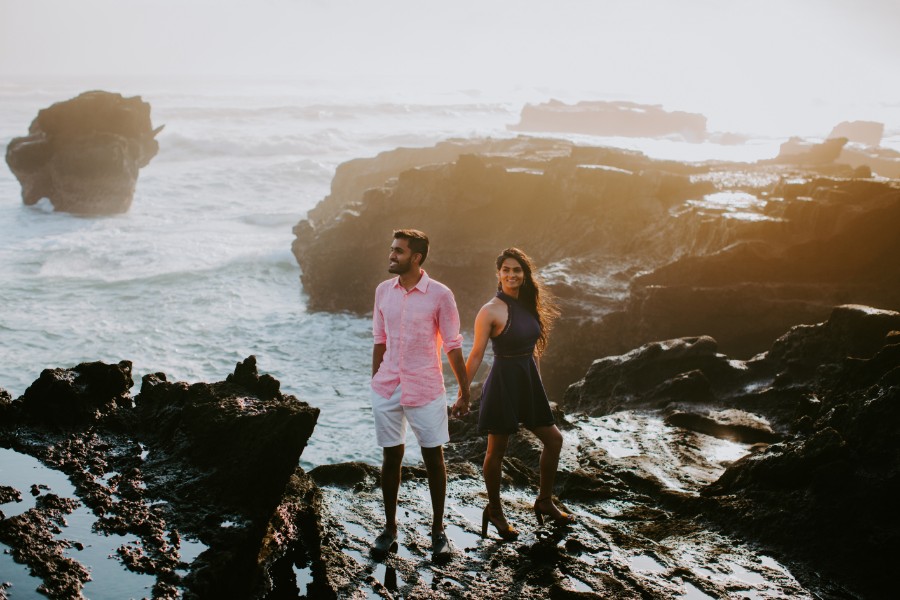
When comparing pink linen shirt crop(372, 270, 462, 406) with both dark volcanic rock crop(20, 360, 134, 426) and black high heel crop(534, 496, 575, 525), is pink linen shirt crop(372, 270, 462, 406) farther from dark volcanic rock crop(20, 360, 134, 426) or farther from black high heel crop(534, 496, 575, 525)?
dark volcanic rock crop(20, 360, 134, 426)

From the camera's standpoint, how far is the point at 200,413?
4582 millimetres

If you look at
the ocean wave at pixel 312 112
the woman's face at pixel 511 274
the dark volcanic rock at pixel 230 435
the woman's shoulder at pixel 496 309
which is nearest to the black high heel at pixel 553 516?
the woman's shoulder at pixel 496 309

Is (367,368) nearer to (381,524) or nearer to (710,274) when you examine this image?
(710,274)

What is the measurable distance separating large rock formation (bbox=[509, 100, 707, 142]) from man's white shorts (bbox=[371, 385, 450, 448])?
290 ft

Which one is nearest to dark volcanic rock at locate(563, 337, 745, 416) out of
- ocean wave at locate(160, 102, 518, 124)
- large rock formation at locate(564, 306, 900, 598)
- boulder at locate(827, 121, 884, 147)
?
large rock formation at locate(564, 306, 900, 598)

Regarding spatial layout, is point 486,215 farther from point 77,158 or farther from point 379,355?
point 77,158

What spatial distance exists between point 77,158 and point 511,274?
3700cm

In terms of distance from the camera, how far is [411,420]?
14.1 feet

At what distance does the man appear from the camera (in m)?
4.23

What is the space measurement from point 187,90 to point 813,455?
113m

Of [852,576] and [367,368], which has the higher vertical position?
[852,576]

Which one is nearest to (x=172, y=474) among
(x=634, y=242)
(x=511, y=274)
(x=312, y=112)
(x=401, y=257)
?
(x=401, y=257)

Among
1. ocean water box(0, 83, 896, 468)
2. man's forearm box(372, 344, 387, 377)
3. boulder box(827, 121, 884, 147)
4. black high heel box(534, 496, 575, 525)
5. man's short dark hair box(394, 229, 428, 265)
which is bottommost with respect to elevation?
ocean water box(0, 83, 896, 468)

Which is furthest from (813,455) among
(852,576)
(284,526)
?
(284,526)
